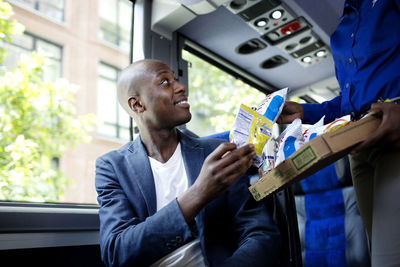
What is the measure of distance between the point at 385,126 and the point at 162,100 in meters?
0.95

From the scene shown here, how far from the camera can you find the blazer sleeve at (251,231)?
3.78 ft

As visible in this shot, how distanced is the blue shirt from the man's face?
0.67 meters

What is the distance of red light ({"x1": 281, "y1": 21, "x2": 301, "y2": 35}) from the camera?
3164 millimetres

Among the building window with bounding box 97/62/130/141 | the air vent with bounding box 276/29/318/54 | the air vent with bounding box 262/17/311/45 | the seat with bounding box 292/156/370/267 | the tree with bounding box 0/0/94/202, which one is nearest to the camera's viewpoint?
the seat with bounding box 292/156/370/267

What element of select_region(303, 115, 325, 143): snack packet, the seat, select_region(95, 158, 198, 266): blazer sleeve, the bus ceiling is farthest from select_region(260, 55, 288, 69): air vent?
select_region(95, 158, 198, 266): blazer sleeve

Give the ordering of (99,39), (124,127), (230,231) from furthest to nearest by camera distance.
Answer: (99,39) < (124,127) < (230,231)

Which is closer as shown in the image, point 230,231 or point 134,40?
point 230,231

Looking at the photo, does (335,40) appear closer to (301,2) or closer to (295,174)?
(295,174)

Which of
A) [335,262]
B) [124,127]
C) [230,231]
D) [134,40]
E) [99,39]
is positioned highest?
[99,39]

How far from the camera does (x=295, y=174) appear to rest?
3.04 feet

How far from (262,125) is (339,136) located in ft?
0.90

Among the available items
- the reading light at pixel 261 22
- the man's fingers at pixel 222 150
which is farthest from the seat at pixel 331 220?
the reading light at pixel 261 22

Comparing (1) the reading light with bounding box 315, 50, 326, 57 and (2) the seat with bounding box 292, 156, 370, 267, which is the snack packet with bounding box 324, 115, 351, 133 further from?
(1) the reading light with bounding box 315, 50, 326, 57

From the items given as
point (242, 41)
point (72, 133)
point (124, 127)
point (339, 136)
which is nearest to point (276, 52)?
point (242, 41)
